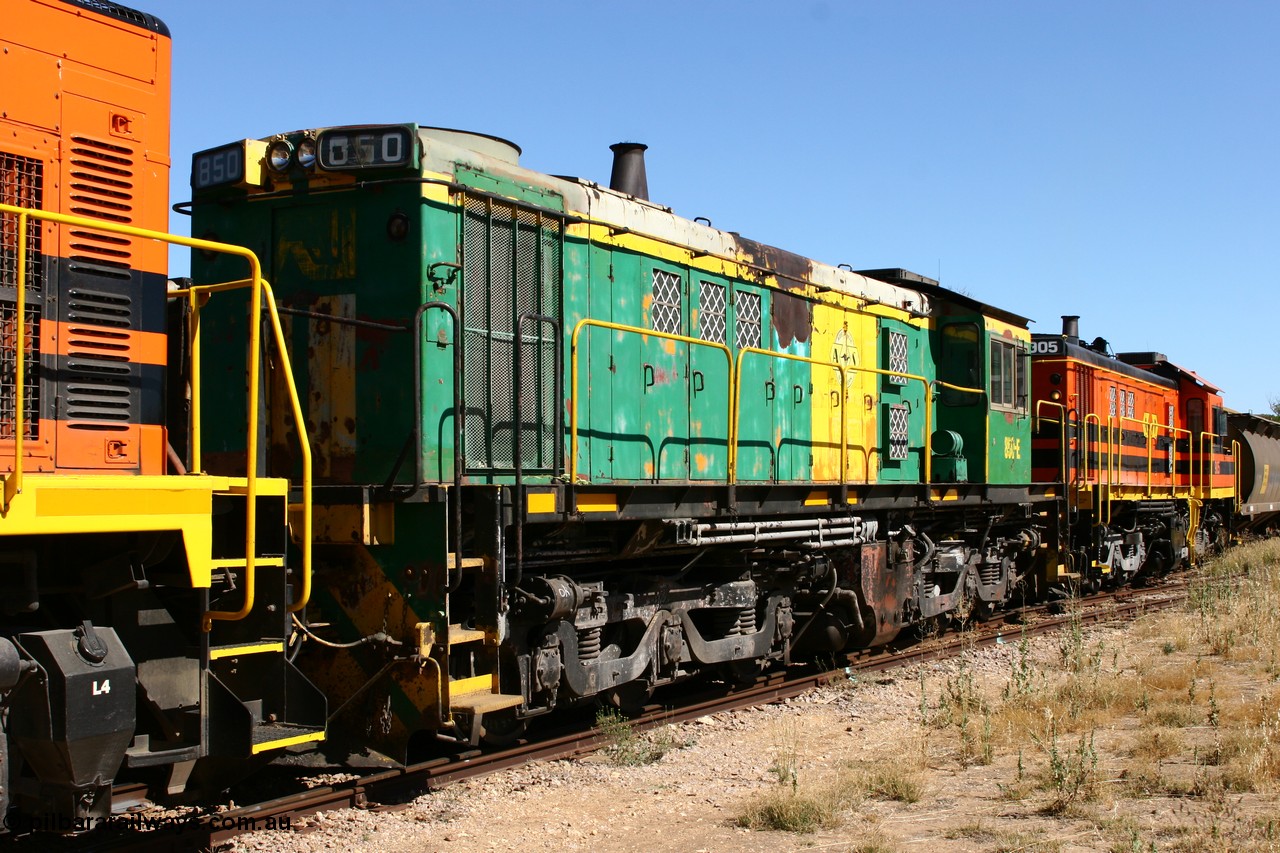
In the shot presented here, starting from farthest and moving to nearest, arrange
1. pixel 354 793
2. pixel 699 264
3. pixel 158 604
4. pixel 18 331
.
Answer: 1. pixel 699 264
2. pixel 354 793
3. pixel 158 604
4. pixel 18 331

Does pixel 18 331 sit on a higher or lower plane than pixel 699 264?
lower

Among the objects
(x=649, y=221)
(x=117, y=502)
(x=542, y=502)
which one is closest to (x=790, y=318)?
(x=649, y=221)

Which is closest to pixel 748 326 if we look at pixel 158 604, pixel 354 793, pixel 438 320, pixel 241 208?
pixel 438 320

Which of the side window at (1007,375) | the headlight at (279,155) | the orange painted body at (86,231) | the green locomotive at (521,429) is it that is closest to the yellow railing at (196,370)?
the orange painted body at (86,231)

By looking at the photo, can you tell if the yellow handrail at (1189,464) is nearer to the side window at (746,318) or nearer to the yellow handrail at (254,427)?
the side window at (746,318)

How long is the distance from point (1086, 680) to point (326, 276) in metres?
6.95

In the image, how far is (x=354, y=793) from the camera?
6.58 m

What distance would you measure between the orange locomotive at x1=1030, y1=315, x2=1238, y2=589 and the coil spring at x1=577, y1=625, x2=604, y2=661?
10026mm

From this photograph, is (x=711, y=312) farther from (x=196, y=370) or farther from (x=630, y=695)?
(x=196, y=370)

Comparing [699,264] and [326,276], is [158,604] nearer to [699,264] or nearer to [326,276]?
[326,276]

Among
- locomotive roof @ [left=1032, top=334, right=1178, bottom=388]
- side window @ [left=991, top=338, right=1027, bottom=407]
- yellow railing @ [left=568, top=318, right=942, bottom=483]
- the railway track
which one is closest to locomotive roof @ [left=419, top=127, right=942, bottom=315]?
yellow railing @ [left=568, top=318, right=942, bottom=483]

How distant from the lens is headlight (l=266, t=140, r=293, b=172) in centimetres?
741

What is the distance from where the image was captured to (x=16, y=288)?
15.3ft

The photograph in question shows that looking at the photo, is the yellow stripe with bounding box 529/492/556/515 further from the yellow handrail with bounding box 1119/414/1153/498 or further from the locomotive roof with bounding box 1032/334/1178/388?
the yellow handrail with bounding box 1119/414/1153/498
